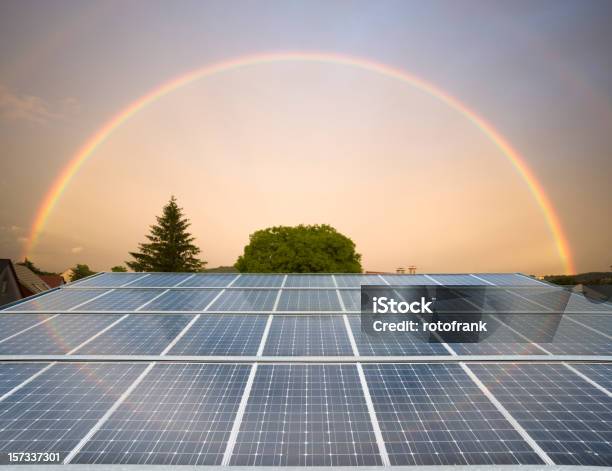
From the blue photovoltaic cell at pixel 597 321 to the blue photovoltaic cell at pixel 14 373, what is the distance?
13298 mm

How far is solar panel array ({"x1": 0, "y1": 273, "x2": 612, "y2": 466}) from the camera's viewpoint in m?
5.08

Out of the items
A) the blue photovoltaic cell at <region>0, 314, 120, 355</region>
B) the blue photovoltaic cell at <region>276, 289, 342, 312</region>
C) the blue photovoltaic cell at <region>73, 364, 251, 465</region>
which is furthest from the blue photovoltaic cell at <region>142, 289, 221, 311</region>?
the blue photovoltaic cell at <region>73, 364, 251, 465</region>

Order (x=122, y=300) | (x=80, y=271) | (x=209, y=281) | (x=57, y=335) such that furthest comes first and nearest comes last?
(x=80, y=271), (x=209, y=281), (x=122, y=300), (x=57, y=335)

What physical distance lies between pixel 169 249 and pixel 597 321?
5688 cm

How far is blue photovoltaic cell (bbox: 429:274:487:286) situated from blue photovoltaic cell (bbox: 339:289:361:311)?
3.76 m

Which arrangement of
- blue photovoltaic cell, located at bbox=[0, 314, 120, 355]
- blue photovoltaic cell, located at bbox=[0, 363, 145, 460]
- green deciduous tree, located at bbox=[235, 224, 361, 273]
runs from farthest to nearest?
green deciduous tree, located at bbox=[235, 224, 361, 273], blue photovoltaic cell, located at bbox=[0, 314, 120, 355], blue photovoltaic cell, located at bbox=[0, 363, 145, 460]

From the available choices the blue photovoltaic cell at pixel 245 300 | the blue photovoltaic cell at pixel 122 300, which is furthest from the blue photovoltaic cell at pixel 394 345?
the blue photovoltaic cell at pixel 122 300

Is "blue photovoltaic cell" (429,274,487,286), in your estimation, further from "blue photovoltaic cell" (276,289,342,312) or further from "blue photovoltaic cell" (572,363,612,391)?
"blue photovoltaic cell" (572,363,612,391)

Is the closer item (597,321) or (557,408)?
(557,408)

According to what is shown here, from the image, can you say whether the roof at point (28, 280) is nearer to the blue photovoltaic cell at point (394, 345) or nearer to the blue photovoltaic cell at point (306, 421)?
the blue photovoltaic cell at point (306, 421)

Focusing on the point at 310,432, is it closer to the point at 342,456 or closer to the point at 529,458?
the point at 342,456

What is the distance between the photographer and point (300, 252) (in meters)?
40.9

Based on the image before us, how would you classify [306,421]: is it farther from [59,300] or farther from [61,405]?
[59,300]

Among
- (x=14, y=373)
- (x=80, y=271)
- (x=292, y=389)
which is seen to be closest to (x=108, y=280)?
(x=14, y=373)
